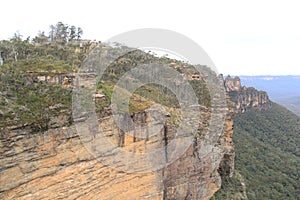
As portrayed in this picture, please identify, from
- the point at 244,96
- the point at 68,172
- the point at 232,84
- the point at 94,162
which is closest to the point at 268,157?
the point at 244,96

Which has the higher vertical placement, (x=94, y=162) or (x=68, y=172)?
(x=94, y=162)

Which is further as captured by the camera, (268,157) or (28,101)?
(268,157)

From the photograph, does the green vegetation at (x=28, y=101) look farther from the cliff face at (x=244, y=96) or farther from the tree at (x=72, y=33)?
the cliff face at (x=244, y=96)

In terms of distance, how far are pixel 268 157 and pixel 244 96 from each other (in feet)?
93.4

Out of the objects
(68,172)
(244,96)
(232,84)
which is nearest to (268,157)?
(244,96)

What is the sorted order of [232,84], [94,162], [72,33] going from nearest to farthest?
[94,162] → [72,33] → [232,84]

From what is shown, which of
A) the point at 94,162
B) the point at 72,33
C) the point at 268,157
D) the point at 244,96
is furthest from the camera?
the point at 244,96

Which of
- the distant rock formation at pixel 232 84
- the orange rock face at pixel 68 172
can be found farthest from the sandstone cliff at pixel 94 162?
the distant rock formation at pixel 232 84

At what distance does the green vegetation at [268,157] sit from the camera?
3784cm

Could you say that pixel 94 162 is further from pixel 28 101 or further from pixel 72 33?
pixel 72 33

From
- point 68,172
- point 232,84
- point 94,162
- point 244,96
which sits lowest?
point 244,96

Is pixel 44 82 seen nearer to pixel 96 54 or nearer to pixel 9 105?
pixel 9 105

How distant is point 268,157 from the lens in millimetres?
47562

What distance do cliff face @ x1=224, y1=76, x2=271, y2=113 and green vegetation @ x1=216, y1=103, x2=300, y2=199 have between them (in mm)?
2355
